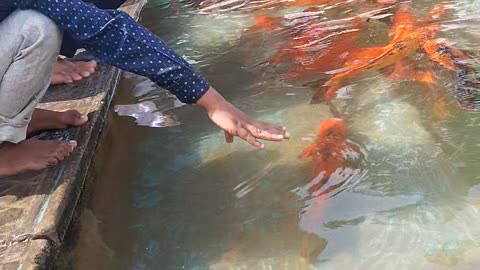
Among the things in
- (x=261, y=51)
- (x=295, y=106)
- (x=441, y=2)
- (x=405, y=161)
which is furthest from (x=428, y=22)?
(x=405, y=161)

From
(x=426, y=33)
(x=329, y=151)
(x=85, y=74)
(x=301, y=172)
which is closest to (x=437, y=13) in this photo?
(x=426, y=33)

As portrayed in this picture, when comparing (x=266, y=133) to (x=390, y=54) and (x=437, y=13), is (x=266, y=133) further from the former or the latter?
(x=437, y=13)

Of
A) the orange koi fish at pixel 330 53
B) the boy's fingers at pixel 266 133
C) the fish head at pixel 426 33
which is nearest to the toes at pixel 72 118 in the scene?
the boy's fingers at pixel 266 133

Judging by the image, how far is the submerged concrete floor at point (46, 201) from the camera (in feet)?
6.02

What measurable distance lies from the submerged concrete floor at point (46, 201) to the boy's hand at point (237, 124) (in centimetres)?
57

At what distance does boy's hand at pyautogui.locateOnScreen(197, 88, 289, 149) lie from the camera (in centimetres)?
202

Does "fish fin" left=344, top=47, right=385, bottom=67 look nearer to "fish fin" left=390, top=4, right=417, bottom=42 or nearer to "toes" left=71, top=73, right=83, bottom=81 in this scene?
"fish fin" left=390, top=4, right=417, bottom=42

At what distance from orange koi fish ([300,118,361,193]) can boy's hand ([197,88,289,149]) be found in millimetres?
310

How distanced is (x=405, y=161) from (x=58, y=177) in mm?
1267

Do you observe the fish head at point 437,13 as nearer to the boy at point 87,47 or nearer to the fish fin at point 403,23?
the fish fin at point 403,23

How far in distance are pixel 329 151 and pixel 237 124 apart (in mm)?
515

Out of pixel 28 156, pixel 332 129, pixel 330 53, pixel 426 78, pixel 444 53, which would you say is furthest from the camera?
pixel 330 53

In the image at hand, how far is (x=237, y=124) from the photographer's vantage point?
202cm

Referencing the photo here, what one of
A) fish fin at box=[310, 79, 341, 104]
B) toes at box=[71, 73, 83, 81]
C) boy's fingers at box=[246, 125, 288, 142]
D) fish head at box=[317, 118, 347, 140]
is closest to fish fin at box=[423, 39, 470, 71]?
fish fin at box=[310, 79, 341, 104]
